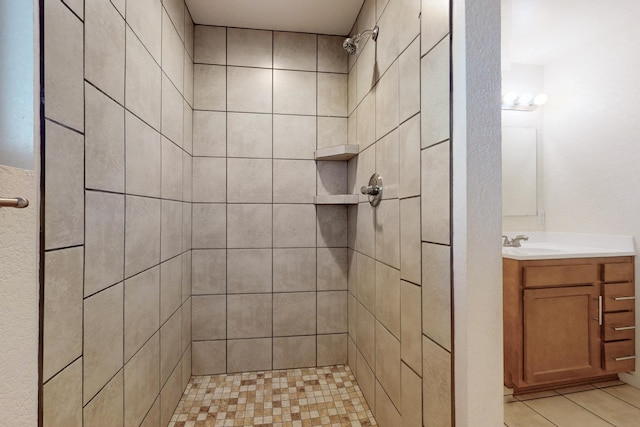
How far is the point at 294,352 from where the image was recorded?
2189mm

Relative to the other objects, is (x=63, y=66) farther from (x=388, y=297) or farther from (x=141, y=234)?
(x=388, y=297)

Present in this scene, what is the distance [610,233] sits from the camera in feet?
7.12

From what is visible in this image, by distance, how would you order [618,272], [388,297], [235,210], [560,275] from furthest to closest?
[235,210]
[618,272]
[560,275]
[388,297]

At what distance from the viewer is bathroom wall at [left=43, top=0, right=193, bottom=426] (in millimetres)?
768

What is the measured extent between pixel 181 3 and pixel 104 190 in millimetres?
1424

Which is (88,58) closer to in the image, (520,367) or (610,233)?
(520,367)

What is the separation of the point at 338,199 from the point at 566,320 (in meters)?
1.62

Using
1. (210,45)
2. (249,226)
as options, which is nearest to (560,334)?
(249,226)

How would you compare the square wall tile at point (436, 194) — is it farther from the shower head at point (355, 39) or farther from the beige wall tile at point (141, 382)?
the beige wall tile at point (141, 382)

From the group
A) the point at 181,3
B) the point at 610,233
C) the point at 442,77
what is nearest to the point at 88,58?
the point at 442,77

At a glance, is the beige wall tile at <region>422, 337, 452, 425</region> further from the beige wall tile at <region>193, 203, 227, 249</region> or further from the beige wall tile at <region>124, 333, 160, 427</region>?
the beige wall tile at <region>193, 203, 227, 249</region>

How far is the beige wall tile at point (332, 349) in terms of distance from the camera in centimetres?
222

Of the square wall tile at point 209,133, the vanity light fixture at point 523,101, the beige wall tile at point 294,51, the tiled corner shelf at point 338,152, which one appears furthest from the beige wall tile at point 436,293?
the vanity light fixture at point 523,101

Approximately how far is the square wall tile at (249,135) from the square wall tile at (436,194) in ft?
4.36
